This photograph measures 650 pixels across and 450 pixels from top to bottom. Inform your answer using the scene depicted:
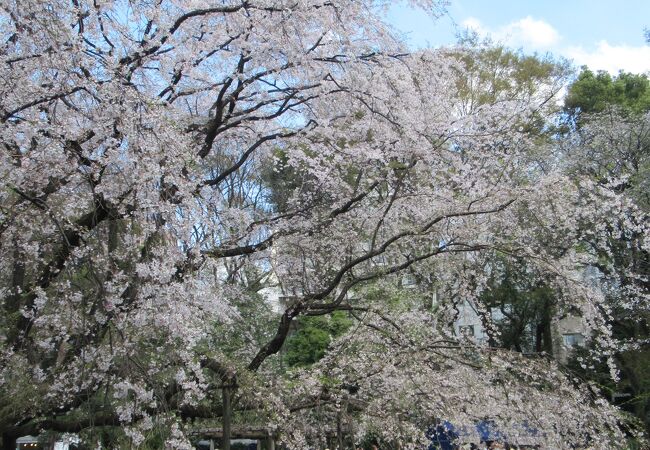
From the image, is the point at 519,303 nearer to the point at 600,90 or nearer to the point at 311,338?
the point at 311,338

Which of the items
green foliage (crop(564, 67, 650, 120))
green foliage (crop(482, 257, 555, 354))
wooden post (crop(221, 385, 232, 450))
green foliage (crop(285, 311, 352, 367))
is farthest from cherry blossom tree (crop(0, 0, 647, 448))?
green foliage (crop(564, 67, 650, 120))

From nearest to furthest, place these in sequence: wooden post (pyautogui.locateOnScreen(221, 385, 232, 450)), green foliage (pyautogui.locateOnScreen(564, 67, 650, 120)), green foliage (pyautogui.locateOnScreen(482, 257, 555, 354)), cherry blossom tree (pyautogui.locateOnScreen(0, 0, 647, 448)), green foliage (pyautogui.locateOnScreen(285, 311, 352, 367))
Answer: cherry blossom tree (pyautogui.locateOnScreen(0, 0, 647, 448)) → wooden post (pyautogui.locateOnScreen(221, 385, 232, 450)) → green foliage (pyautogui.locateOnScreen(285, 311, 352, 367)) → green foliage (pyautogui.locateOnScreen(482, 257, 555, 354)) → green foliage (pyautogui.locateOnScreen(564, 67, 650, 120))

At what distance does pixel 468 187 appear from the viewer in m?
7.27

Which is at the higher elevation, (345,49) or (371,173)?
(345,49)

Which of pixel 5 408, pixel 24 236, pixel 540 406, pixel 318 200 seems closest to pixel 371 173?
pixel 318 200

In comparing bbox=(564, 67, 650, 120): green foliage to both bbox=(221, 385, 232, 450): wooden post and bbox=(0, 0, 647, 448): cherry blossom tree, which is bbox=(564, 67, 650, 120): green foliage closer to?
bbox=(0, 0, 647, 448): cherry blossom tree

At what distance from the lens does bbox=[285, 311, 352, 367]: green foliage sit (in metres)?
12.8

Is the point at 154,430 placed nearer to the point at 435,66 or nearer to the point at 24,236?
the point at 24,236

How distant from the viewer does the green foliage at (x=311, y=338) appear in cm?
1281

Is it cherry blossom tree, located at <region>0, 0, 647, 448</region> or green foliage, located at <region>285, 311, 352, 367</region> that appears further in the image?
green foliage, located at <region>285, 311, 352, 367</region>

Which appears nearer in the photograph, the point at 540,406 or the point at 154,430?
the point at 154,430

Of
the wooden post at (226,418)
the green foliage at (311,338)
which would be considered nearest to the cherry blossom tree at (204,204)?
the wooden post at (226,418)

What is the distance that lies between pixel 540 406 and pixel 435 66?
3.56m

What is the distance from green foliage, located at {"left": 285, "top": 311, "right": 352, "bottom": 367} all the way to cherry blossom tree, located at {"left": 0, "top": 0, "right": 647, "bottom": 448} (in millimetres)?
4613
